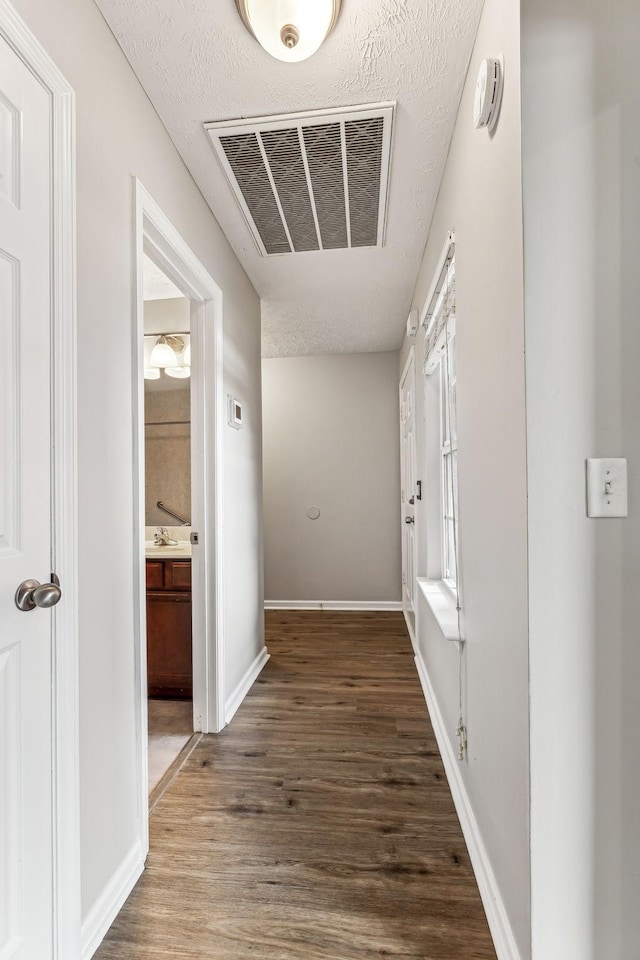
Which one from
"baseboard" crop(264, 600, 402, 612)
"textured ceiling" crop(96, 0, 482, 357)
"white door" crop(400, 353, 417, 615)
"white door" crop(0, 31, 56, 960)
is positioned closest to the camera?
"white door" crop(0, 31, 56, 960)

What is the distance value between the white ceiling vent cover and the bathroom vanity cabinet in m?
1.83

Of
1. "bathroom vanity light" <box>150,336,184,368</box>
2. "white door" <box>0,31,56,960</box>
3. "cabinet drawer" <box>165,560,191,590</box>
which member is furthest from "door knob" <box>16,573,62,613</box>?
"bathroom vanity light" <box>150,336,184,368</box>

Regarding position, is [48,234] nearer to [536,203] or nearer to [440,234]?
[536,203]

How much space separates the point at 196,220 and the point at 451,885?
8.25 ft

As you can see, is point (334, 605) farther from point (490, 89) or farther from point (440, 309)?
point (490, 89)

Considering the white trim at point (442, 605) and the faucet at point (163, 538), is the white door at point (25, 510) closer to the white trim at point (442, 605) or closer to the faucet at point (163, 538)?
the white trim at point (442, 605)

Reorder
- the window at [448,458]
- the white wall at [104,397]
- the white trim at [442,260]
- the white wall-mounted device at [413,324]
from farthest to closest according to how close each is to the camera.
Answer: the white wall-mounted device at [413,324]
the window at [448,458]
the white trim at [442,260]
the white wall at [104,397]

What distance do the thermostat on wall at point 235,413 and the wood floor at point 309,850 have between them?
58.8 inches

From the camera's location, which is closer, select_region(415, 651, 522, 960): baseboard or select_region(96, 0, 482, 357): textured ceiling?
select_region(415, 651, 522, 960): baseboard

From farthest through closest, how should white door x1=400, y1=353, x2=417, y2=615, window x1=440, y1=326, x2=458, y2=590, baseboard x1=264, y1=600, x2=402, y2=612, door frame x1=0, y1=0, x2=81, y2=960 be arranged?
baseboard x1=264, y1=600, x2=402, y2=612 < white door x1=400, y1=353, x2=417, y2=615 < window x1=440, y1=326, x2=458, y2=590 < door frame x1=0, y1=0, x2=81, y2=960

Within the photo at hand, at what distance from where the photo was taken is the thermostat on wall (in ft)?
8.64

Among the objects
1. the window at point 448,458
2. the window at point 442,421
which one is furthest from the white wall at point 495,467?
the window at point 448,458

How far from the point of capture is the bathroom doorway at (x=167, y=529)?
247 cm

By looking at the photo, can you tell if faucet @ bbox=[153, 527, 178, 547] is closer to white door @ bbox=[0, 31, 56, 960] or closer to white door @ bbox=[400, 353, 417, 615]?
white door @ bbox=[400, 353, 417, 615]
